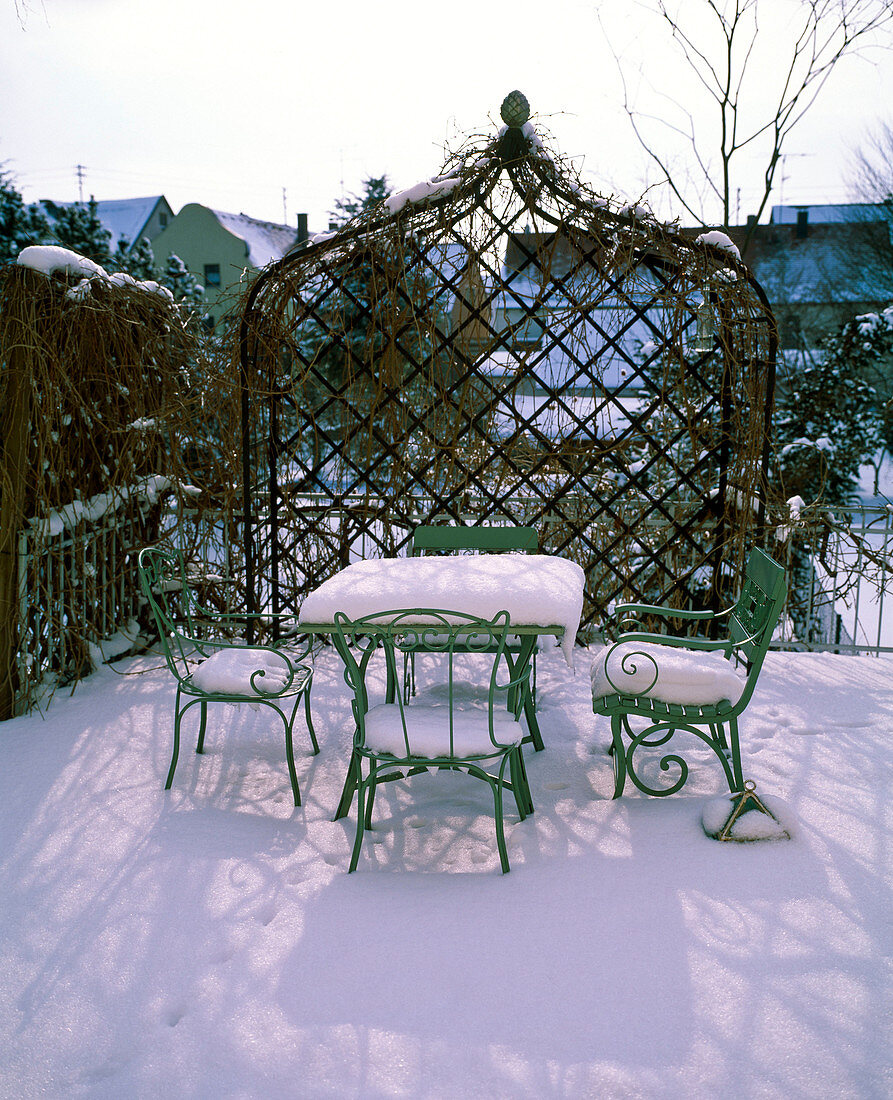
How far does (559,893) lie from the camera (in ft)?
7.00

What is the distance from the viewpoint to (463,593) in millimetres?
2566

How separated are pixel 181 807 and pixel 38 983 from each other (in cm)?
83

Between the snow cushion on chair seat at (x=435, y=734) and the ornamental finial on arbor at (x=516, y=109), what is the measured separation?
267cm

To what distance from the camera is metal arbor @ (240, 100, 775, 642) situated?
3.84m

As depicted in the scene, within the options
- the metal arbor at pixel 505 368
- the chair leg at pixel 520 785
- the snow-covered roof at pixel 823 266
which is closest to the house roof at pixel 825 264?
the snow-covered roof at pixel 823 266

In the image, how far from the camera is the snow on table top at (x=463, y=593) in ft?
8.19

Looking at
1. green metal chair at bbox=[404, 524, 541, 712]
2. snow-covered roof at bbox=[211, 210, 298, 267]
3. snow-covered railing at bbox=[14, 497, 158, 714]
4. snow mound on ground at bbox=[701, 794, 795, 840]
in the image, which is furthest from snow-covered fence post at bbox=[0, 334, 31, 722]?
snow-covered roof at bbox=[211, 210, 298, 267]

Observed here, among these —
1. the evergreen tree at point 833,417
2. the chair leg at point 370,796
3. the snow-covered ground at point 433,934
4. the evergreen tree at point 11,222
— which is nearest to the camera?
the snow-covered ground at point 433,934

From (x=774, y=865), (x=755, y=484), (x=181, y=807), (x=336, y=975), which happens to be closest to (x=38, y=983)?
(x=336, y=975)

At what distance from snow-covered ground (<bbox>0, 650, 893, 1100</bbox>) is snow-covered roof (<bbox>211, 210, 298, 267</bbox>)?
18420mm

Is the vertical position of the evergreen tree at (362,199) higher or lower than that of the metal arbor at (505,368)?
higher

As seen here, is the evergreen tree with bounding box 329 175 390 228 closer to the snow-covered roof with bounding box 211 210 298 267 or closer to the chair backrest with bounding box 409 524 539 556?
the snow-covered roof with bounding box 211 210 298 267

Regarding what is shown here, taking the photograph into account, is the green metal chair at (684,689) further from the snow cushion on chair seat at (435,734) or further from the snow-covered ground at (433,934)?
the snow cushion on chair seat at (435,734)

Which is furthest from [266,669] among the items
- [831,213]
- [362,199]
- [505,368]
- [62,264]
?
[831,213]
